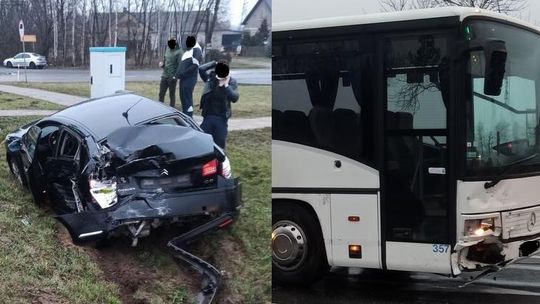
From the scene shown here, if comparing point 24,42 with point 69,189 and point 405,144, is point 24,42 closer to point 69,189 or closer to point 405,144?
point 69,189

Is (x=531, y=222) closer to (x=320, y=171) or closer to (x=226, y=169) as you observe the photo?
(x=320, y=171)

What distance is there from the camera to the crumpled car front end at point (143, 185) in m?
1.94

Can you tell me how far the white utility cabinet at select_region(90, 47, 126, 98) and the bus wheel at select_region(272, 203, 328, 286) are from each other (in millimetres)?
1409

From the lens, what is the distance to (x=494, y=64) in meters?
3.20

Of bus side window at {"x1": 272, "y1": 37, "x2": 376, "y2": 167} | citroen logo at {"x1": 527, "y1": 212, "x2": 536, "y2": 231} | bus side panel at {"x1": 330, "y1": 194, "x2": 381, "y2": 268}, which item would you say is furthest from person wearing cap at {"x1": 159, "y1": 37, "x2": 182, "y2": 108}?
citroen logo at {"x1": 527, "y1": 212, "x2": 536, "y2": 231}

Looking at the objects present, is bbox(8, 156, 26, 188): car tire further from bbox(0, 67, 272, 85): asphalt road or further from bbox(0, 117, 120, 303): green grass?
bbox(0, 67, 272, 85): asphalt road

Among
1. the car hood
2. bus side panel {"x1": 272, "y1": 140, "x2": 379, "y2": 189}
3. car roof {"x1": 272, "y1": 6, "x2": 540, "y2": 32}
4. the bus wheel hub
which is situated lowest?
the bus wheel hub

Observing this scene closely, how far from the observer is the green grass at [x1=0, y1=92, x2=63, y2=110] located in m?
2.06

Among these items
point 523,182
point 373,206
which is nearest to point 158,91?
point 373,206

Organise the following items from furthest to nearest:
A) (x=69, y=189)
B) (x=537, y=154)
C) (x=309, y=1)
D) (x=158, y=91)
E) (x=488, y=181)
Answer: (x=537, y=154), (x=488, y=181), (x=309, y=1), (x=158, y=91), (x=69, y=189)

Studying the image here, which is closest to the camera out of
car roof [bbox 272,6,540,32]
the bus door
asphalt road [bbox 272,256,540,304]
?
car roof [bbox 272,6,540,32]

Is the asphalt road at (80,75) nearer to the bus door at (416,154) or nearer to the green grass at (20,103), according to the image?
the green grass at (20,103)

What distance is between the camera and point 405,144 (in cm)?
335

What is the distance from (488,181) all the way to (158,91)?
6.57 feet
